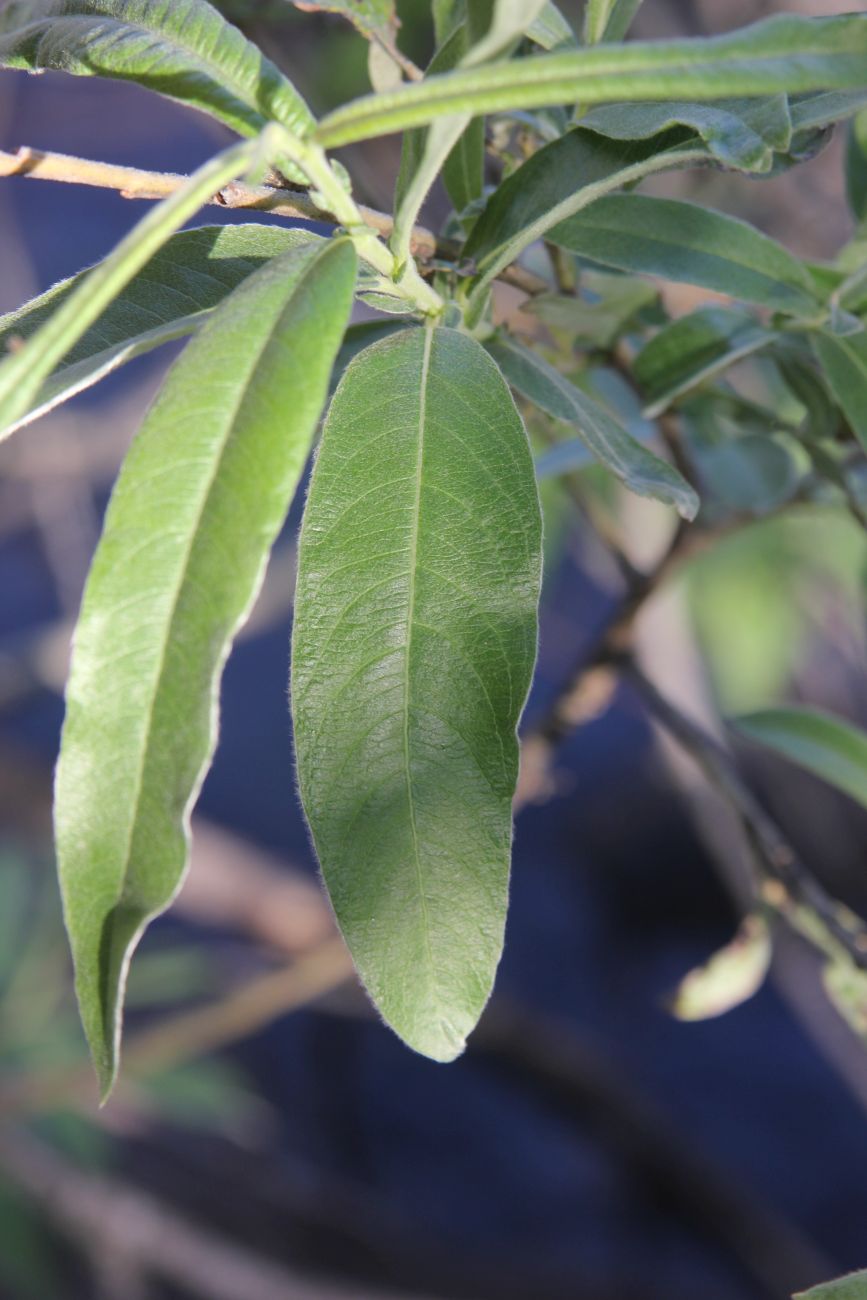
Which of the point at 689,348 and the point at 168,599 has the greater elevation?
the point at 168,599

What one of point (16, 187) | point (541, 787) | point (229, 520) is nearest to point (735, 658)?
point (541, 787)

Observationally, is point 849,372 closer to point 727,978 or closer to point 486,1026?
point 727,978

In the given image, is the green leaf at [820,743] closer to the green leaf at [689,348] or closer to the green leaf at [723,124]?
the green leaf at [689,348]

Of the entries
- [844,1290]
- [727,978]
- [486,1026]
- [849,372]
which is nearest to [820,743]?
[727,978]

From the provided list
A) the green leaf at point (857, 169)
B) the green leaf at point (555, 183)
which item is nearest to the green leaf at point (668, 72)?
the green leaf at point (555, 183)

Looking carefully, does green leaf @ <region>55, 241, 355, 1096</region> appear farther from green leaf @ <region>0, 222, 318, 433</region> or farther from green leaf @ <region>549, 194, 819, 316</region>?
green leaf @ <region>549, 194, 819, 316</region>

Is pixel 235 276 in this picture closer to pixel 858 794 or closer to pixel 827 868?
pixel 858 794
